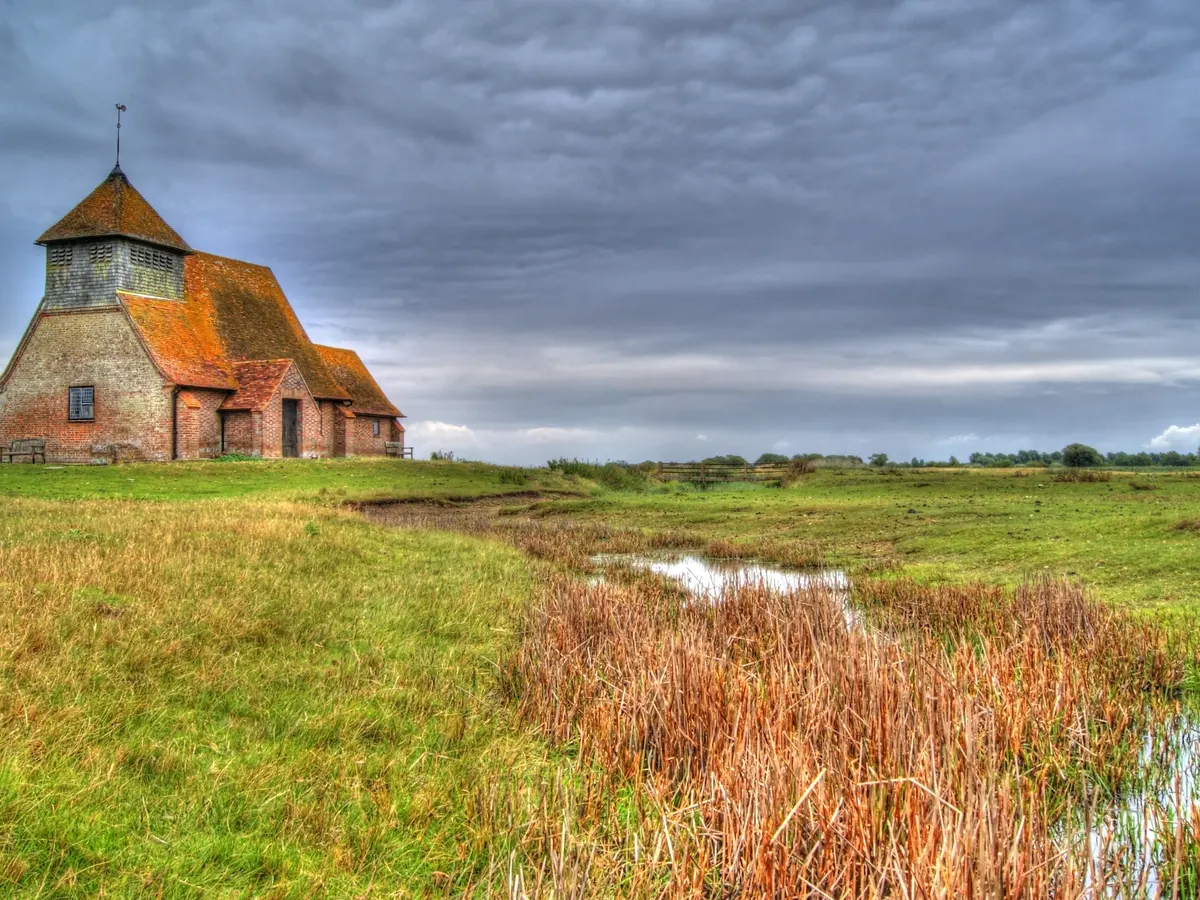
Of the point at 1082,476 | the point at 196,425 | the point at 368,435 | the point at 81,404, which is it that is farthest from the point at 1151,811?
the point at 368,435

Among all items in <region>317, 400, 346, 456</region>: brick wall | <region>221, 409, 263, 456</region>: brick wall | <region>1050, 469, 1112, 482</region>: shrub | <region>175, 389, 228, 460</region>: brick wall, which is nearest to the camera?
<region>1050, 469, 1112, 482</region>: shrub

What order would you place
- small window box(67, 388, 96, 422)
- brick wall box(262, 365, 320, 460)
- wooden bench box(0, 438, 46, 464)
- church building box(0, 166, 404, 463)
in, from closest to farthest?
church building box(0, 166, 404, 463)
small window box(67, 388, 96, 422)
wooden bench box(0, 438, 46, 464)
brick wall box(262, 365, 320, 460)

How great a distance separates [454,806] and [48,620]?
4.99 m

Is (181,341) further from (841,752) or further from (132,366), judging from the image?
(841,752)

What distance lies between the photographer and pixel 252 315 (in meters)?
47.6

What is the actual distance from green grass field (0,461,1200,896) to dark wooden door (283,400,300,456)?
23584mm

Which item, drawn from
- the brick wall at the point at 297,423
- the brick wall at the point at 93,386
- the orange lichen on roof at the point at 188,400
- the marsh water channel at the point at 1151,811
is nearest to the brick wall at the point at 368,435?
the brick wall at the point at 297,423

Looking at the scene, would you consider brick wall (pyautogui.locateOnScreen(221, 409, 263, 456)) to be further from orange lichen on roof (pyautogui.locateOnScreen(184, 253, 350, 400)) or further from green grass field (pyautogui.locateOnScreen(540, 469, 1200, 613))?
green grass field (pyautogui.locateOnScreen(540, 469, 1200, 613))

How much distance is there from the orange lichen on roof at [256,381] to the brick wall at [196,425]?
3.75 ft

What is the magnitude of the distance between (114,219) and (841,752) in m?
44.2

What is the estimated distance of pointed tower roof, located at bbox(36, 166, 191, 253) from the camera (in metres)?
40.2

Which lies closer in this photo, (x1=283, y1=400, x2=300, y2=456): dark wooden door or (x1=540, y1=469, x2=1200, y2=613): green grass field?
(x1=540, y1=469, x2=1200, y2=613): green grass field

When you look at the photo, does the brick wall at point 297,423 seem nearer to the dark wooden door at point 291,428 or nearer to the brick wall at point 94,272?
the dark wooden door at point 291,428

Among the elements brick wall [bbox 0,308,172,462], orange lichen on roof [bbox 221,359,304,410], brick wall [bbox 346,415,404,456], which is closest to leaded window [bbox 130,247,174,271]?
brick wall [bbox 0,308,172,462]
